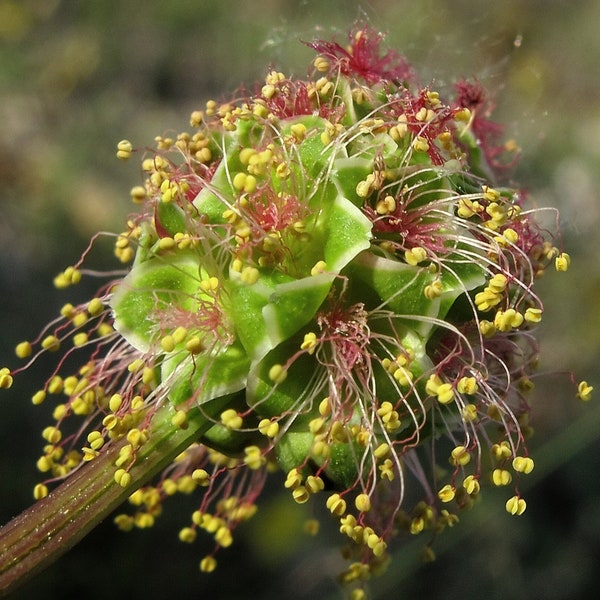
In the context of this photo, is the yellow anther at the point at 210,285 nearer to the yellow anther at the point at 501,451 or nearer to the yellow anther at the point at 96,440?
the yellow anther at the point at 96,440

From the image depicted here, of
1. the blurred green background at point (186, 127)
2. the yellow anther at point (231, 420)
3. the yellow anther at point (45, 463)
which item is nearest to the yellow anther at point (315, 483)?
the yellow anther at point (231, 420)

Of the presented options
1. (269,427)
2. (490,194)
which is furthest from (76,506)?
(490,194)

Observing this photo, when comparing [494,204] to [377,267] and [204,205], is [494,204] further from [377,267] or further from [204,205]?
[204,205]

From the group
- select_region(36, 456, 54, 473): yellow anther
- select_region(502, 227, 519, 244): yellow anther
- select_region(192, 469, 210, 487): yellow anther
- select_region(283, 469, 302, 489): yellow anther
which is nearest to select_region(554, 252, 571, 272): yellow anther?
select_region(502, 227, 519, 244): yellow anther

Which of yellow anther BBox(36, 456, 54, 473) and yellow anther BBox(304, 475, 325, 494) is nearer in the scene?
yellow anther BBox(304, 475, 325, 494)

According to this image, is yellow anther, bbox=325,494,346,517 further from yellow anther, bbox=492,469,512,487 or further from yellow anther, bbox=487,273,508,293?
yellow anther, bbox=487,273,508,293

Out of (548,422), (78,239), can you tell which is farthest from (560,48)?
(78,239)
